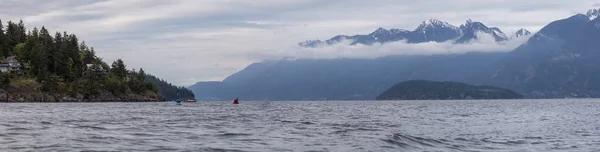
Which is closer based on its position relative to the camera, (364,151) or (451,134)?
(364,151)

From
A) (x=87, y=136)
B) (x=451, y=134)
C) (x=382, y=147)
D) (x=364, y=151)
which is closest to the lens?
(x=364, y=151)

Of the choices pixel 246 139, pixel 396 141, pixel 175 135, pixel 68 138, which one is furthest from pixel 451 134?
pixel 68 138

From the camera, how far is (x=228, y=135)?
52.3 meters

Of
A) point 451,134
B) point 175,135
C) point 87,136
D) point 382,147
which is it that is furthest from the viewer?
point 451,134

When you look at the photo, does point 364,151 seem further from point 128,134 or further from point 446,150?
point 128,134

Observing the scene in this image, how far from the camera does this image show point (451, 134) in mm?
58875

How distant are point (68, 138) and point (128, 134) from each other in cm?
631

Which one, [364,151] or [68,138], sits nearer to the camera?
[364,151]

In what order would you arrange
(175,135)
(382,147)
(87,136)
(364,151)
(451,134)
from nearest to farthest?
(364,151) < (382,147) < (87,136) < (175,135) < (451,134)

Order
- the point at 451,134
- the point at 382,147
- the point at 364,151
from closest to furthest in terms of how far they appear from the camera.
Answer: the point at 364,151, the point at 382,147, the point at 451,134

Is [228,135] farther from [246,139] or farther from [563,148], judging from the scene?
[563,148]

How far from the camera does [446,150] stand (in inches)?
1721

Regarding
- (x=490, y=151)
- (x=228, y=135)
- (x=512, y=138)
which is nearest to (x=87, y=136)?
(x=228, y=135)

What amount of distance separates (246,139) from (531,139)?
24331mm
